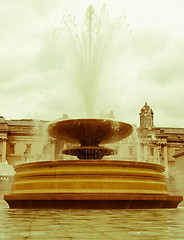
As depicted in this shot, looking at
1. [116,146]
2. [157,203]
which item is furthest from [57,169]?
[116,146]

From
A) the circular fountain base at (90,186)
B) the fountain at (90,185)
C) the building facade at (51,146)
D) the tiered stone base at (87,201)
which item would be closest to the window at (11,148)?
the building facade at (51,146)

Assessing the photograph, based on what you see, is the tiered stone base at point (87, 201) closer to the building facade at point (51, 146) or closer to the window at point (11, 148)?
the building facade at point (51, 146)

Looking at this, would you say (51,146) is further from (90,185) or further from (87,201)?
(87,201)

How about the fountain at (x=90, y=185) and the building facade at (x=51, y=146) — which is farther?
the building facade at (x=51, y=146)

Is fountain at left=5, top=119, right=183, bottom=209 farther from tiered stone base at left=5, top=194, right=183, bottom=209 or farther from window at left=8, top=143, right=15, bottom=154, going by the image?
window at left=8, top=143, right=15, bottom=154

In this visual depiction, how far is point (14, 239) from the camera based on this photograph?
2.92 meters

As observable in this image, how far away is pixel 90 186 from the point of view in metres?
7.94

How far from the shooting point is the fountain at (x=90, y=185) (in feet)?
24.9

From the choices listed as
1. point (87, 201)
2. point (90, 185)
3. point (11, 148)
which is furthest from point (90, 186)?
point (11, 148)

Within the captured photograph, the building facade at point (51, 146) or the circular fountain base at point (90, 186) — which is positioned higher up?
the building facade at point (51, 146)

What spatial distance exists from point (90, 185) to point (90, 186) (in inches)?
1.0

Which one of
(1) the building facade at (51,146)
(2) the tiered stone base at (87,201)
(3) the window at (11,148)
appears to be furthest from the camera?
(3) the window at (11,148)

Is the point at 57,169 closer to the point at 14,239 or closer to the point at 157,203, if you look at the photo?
the point at 157,203

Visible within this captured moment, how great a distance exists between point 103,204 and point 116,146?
135 ft
